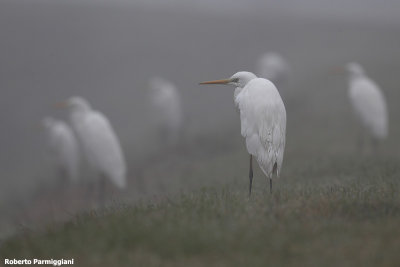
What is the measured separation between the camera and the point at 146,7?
47312 mm

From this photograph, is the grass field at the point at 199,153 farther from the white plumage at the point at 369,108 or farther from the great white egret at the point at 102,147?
the great white egret at the point at 102,147

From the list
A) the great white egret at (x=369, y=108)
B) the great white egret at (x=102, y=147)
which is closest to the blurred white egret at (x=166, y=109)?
the great white egret at (x=102, y=147)

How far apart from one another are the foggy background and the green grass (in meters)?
11.4

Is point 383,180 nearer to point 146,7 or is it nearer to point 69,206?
point 69,206

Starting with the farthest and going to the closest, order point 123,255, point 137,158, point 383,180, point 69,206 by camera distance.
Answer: point 137,158 → point 69,206 → point 383,180 → point 123,255

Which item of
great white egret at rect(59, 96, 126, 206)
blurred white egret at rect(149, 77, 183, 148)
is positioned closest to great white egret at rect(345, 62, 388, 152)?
great white egret at rect(59, 96, 126, 206)

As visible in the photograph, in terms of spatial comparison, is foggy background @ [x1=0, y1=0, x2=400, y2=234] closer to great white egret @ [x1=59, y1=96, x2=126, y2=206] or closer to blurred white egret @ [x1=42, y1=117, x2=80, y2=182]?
blurred white egret @ [x1=42, y1=117, x2=80, y2=182]

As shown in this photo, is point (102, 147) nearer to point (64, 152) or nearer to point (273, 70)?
point (64, 152)

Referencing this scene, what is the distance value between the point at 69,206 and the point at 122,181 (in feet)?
13.1

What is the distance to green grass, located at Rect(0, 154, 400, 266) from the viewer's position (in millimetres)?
3617

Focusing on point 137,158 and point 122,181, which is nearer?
point 122,181

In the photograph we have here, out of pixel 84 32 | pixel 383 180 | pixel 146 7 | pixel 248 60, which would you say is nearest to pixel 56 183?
pixel 383 180

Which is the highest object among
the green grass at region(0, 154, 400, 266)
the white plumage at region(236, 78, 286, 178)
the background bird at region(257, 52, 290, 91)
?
the background bird at region(257, 52, 290, 91)

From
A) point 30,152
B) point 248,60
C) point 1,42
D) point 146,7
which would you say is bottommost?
point 30,152
